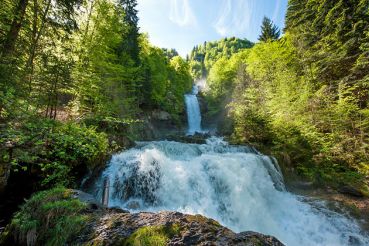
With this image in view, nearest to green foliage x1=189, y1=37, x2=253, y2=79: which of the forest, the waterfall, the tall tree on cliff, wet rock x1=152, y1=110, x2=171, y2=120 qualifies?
the waterfall

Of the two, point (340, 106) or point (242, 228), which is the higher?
point (340, 106)

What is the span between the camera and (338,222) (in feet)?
26.1

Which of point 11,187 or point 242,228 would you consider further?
point 242,228

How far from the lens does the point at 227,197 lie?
355 inches

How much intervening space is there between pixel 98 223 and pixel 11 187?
5.25 meters

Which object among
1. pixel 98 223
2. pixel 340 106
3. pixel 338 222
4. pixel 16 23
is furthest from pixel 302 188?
pixel 16 23

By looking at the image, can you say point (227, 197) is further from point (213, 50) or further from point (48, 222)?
point (213, 50)

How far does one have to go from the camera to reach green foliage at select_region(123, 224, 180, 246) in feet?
8.49

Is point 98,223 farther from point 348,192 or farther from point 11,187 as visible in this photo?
point 348,192

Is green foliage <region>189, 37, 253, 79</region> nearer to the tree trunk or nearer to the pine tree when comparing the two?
the pine tree

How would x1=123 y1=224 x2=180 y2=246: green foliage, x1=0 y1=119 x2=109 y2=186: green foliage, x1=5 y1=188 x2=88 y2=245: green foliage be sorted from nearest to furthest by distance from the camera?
x1=123 y1=224 x2=180 y2=246: green foliage
x1=0 y1=119 x2=109 y2=186: green foliage
x1=5 y1=188 x2=88 y2=245: green foliage

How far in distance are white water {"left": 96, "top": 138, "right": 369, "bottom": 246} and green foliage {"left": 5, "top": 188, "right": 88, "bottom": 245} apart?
410cm

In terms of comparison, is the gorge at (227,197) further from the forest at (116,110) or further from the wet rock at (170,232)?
the wet rock at (170,232)

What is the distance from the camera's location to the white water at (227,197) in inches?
307
